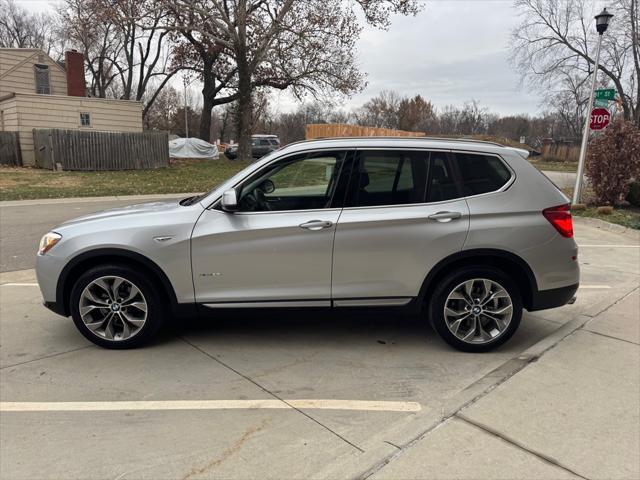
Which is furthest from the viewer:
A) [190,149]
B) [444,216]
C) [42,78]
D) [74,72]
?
[190,149]

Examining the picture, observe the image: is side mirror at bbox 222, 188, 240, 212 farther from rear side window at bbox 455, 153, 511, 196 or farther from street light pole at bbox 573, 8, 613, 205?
street light pole at bbox 573, 8, 613, 205

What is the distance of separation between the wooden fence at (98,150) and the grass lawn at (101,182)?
72 cm

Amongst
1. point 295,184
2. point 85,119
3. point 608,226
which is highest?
point 85,119

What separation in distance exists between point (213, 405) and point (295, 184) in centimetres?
198

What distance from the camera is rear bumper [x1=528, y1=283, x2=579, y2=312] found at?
13.6 ft

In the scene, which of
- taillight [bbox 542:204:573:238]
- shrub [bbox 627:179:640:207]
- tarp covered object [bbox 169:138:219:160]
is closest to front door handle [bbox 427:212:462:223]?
taillight [bbox 542:204:573:238]

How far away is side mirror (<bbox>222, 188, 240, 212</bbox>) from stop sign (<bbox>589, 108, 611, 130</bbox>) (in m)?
12.2

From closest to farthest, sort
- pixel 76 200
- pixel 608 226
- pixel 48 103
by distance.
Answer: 1. pixel 608 226
2. pixel 76 200
3. pixel 48 103

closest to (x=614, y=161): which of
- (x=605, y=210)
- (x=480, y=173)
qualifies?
(x=605, y=210)

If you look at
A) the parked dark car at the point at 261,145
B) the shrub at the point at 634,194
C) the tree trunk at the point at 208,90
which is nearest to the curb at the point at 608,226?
the shrub at the point at 634,194

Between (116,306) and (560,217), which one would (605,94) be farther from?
(116,306)

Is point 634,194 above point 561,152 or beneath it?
beneath

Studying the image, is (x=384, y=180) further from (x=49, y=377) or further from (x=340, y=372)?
(x=49, y=377)

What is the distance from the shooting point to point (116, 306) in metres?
4.13
